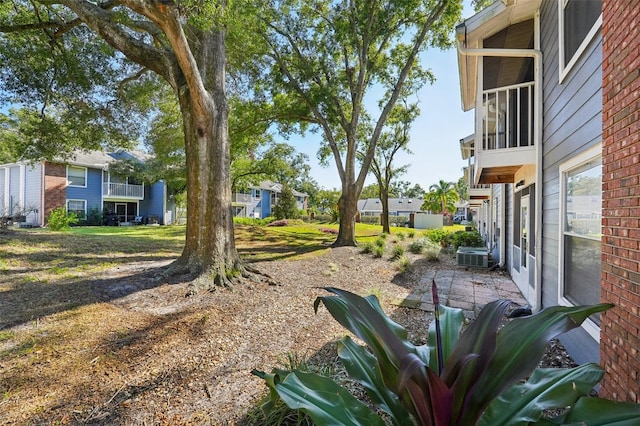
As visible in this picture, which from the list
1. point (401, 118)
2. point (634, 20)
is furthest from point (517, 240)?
point (401, 118)

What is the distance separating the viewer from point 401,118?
18.0m

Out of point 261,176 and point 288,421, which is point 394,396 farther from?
point 261,176

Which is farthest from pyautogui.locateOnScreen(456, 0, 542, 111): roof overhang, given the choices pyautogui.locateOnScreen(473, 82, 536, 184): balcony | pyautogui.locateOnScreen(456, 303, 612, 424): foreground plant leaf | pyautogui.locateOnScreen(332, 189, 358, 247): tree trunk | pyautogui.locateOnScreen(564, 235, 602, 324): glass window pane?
pyautogui.locateOnScreen(332, 189, 358, 247): tree trunk

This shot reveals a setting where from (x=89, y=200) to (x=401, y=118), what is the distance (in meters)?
21.4

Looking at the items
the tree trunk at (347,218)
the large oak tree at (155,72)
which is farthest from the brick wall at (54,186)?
the tree trunk at (347,218)

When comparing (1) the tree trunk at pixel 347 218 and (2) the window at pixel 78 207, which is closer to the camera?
(1) the tree trunk at pixel 347 218

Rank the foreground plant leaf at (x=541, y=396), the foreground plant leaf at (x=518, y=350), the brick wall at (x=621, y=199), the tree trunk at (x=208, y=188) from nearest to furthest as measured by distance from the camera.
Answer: the foreground plant leaf at (x=518, y=350), the foreground plant leaf at (x=541, y=396), the brick wall at (x=621, y=199), the tree trunk at (x=208, y=188)

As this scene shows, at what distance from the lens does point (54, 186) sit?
1931cm

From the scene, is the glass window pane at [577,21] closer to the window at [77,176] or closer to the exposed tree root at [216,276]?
the exposed tree root at [216,276]

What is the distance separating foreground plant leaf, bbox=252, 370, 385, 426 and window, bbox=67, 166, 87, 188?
24741 millimetres

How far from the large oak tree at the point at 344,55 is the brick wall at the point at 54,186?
626 inches

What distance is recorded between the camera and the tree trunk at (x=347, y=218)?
39.0 feet

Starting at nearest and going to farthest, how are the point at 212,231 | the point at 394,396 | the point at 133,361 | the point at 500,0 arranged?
the point at 394,396
the point at 133,361
the point at 500,0
the point at 212,231

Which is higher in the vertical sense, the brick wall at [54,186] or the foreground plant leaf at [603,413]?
the brick wall at [54,186]
